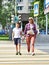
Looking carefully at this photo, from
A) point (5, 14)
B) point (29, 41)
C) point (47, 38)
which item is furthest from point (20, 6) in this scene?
point (29, 41)

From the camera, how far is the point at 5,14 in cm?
6769

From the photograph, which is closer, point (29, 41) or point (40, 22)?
point (29, 41)

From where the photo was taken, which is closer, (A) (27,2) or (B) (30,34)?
(B) (30,34)

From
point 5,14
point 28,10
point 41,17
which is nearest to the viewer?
point 5,14

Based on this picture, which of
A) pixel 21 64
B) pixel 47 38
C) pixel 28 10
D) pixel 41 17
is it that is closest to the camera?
pixel 21 64

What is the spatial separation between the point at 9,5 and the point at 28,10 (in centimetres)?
2615

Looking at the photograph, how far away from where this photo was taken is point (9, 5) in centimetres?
7281

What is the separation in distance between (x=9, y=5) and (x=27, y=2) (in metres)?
26.6

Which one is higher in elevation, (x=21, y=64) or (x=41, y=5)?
(x=41, y=5)

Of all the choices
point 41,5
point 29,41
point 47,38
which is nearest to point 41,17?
point 41,5

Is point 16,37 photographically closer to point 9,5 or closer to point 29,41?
point 29,41

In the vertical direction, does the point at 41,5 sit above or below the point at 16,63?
above

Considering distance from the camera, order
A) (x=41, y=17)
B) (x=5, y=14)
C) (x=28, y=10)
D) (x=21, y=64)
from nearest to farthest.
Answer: (x=21, y=64)
(x=5, y=14)
(x=41, y=17)
(x=28, y=10)

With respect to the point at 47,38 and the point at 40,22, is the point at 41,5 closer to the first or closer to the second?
the point at 40,22
